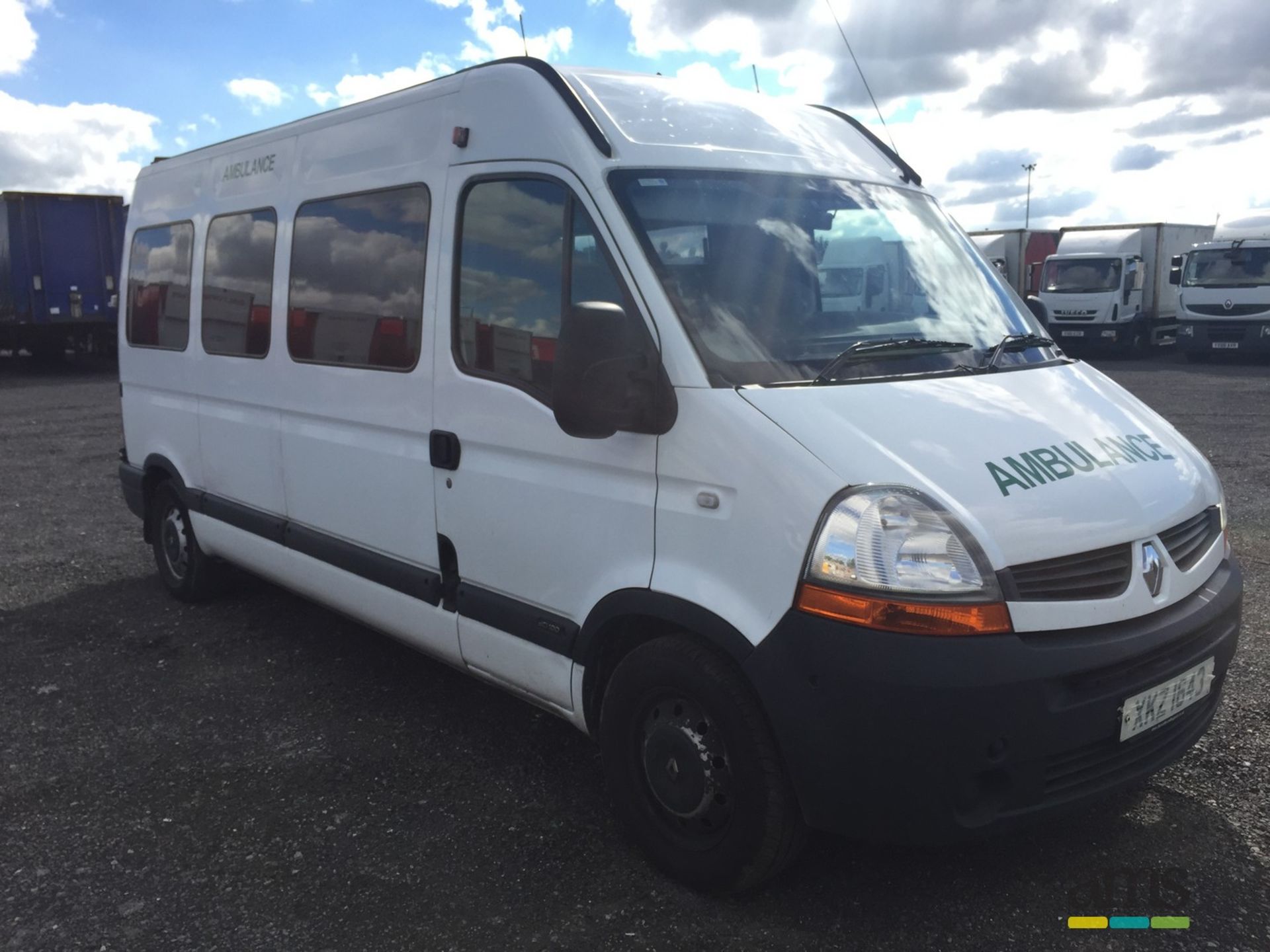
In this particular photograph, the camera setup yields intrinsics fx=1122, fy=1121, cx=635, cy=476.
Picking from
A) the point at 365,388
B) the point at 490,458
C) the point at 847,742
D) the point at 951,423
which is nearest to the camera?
the point at 847,742

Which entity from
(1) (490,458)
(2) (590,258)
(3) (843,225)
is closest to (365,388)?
(1) (490,458)

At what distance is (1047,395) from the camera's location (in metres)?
3.29

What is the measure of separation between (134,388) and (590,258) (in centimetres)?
405

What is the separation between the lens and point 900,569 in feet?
8.66

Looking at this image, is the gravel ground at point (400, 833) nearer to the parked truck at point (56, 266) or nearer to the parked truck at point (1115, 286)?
the parked truck at point (56, 266)

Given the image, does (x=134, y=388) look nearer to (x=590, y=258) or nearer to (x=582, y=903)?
(x=590, y=258)

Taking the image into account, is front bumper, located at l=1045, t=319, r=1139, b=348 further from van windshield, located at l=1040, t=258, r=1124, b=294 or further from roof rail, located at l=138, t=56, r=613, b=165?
roof rail, located at l=138, t=56, r=613, b=165

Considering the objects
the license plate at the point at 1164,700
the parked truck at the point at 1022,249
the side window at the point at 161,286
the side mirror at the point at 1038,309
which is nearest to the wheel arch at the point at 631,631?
the license plate at the point at 1164,700

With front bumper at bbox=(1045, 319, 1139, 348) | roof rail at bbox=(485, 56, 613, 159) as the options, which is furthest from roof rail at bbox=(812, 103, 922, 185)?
front bumper at bbox=(1045, 319, 1139, 348)

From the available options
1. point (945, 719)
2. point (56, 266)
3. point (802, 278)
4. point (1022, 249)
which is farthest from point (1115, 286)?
point (945, 719)

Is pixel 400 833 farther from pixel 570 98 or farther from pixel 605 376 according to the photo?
pixel 570 98

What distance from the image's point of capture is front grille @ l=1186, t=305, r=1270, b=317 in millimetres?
21016

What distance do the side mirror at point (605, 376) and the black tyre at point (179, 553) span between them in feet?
11.6

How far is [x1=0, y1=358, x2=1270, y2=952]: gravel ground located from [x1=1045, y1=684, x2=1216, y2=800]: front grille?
0.40m
